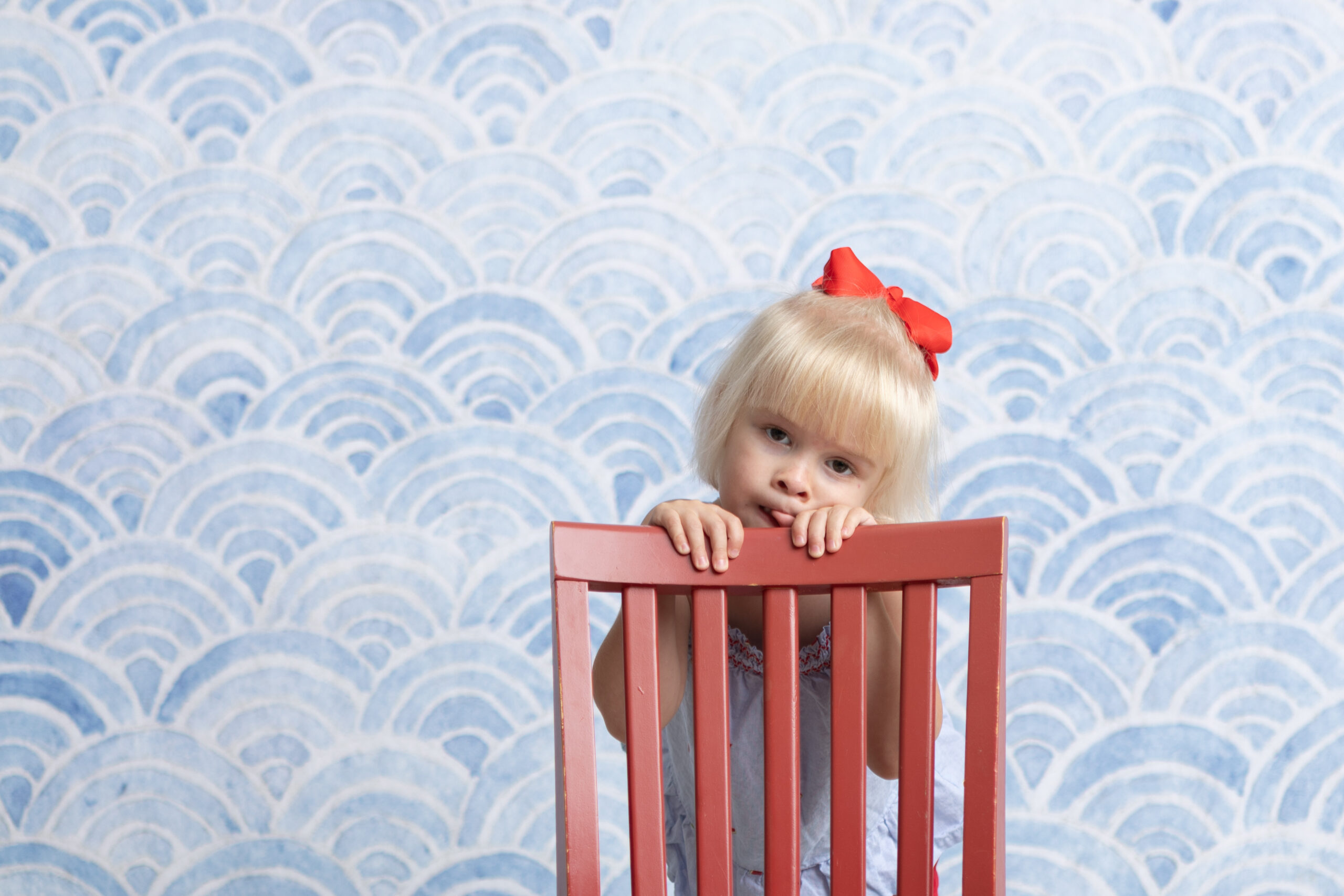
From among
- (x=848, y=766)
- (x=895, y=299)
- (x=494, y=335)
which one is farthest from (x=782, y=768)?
(x=494, y=335)

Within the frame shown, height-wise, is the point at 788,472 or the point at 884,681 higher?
the point at 788,472

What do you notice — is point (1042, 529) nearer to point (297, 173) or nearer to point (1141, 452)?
point (1141, 452)

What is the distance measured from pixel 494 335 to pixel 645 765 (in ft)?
3.12

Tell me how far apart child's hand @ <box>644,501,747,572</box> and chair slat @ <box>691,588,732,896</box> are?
0.05 m

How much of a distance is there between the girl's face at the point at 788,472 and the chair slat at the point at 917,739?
20cm

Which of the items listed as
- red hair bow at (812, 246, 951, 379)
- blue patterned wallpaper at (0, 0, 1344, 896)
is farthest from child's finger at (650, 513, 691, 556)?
blue patterned wallpaper at (0, 0, 1344, 896)

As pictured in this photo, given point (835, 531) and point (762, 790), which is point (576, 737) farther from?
point (762, 790)

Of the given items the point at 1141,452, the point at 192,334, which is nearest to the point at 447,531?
the point at 192,334

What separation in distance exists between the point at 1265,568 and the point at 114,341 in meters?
1.66

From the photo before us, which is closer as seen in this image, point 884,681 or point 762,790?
point 884,681

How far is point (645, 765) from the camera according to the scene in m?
0.68

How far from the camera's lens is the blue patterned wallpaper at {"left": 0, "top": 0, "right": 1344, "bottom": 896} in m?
1.53

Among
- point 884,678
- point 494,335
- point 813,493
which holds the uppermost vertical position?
point 494,335

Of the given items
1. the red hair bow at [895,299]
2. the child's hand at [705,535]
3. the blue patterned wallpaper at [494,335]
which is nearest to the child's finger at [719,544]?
the child's hand at [705,535]
